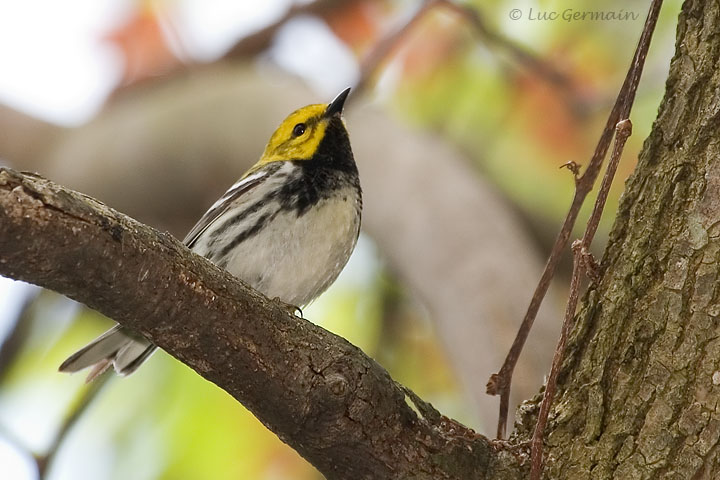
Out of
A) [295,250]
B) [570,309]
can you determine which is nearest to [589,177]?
[570,309]

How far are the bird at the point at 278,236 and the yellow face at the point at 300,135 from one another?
234 millimetres

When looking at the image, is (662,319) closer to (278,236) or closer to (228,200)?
(278,236)

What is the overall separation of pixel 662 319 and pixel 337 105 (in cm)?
217

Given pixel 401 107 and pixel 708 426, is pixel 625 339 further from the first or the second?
pixel 401 107

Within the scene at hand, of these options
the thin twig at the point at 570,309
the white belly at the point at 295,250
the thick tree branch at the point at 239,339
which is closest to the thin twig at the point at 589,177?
the thin twig at the point at 570,309

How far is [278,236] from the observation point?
122 inches

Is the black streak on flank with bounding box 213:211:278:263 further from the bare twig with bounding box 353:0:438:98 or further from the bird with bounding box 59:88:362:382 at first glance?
the bare twig with bounding box 353:0:438:98

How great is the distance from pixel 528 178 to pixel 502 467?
3.26m

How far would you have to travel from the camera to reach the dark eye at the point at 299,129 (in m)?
3.88

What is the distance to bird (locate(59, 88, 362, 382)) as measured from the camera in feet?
10.2

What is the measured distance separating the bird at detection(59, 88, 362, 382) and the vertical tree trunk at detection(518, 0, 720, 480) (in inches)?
49.6

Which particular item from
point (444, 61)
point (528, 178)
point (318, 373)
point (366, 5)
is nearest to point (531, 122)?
point (528, 178)

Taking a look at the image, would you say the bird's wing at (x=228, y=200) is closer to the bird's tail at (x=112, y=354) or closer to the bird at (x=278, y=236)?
the bird at (x=278, y=236)

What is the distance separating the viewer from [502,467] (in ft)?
6.46
